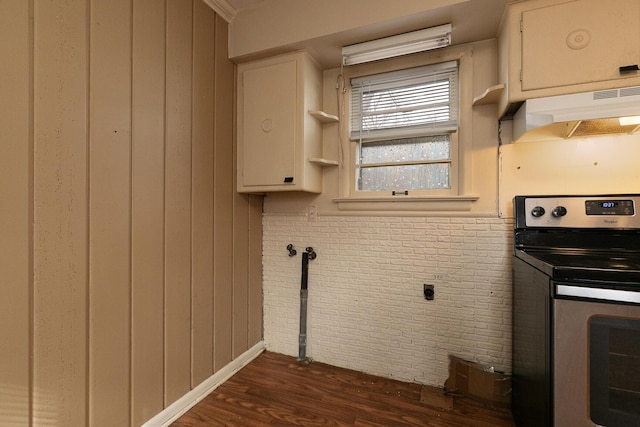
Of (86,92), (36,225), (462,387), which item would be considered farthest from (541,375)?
(86,92)

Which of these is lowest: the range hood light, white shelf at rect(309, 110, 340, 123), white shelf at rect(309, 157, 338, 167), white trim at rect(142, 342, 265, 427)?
white trim at rect(142, 342, 265, 427)

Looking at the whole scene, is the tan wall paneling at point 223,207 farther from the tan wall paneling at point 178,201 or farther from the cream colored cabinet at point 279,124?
the tan wall paneling at point 178,201

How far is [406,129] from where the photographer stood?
2.13 meters

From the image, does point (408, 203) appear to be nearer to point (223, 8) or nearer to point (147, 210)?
point (147, 210)

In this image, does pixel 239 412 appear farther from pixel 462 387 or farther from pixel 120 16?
pixel 120 16

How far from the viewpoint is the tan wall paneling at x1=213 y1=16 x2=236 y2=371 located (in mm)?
2010

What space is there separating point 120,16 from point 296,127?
110 cm

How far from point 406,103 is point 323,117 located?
2.15 feet

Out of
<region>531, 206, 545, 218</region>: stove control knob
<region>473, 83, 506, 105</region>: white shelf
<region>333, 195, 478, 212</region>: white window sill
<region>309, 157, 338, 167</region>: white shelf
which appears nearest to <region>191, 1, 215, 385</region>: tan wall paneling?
<region>309, 157, 338, 167</region>: white shelf

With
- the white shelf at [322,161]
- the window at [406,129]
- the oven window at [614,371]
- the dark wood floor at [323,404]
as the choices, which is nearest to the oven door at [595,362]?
the oven window at [614,371]

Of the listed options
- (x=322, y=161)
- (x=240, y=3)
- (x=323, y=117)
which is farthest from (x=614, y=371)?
(x=240, y=3)

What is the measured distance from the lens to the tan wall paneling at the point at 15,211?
104 centimetres

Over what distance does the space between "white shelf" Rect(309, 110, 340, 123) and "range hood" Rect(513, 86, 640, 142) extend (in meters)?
1.23

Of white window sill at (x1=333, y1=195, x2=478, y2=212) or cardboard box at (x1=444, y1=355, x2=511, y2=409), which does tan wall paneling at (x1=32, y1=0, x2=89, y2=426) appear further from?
cardboard box at (x1=444, y1=355, x2=511, y2=409)
